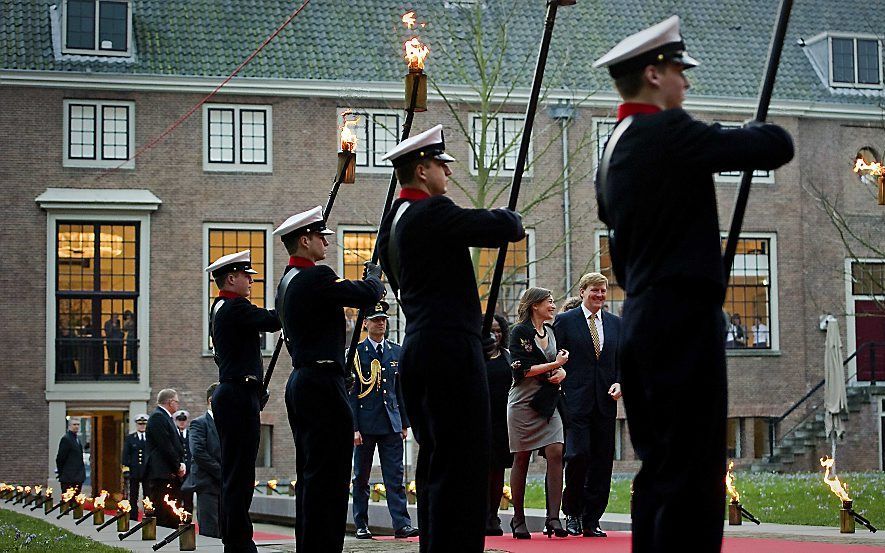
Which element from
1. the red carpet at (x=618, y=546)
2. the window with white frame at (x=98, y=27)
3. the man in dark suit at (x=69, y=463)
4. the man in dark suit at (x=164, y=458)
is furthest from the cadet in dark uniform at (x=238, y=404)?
the window with white frame at (x=98, y=27)

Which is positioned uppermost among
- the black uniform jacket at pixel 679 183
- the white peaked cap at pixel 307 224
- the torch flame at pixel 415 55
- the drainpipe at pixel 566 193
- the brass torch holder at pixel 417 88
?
the drainpipe at pixel 566 193

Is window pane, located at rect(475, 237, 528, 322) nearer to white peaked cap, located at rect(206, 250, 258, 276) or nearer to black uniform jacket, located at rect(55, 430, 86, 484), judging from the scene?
black uniform jacket, located at rect(55, 430, 86, 484)

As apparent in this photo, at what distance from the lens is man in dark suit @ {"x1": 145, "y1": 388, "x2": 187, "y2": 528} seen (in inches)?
744

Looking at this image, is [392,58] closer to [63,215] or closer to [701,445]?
[63,215]

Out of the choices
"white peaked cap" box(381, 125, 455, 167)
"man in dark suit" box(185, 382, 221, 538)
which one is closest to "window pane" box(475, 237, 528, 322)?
"man in dark suit" box(185, 382, 221, 538)

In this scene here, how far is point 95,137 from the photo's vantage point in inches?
1294

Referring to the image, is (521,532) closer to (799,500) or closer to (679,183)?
(799,500)

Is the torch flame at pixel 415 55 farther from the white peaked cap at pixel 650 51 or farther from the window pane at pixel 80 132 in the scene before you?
the window pane at pixel 80 132

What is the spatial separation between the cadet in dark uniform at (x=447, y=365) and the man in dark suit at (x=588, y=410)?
5.34m

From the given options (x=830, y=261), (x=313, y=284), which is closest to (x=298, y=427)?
(x=313, y=284)

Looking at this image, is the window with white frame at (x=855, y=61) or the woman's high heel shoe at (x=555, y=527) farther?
the window with white frame at (x=855, y=61)

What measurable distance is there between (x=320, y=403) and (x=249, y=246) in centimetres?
2453

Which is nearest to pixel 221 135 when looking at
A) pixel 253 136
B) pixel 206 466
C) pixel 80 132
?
pixel 253 136

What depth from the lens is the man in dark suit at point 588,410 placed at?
40.6ft
